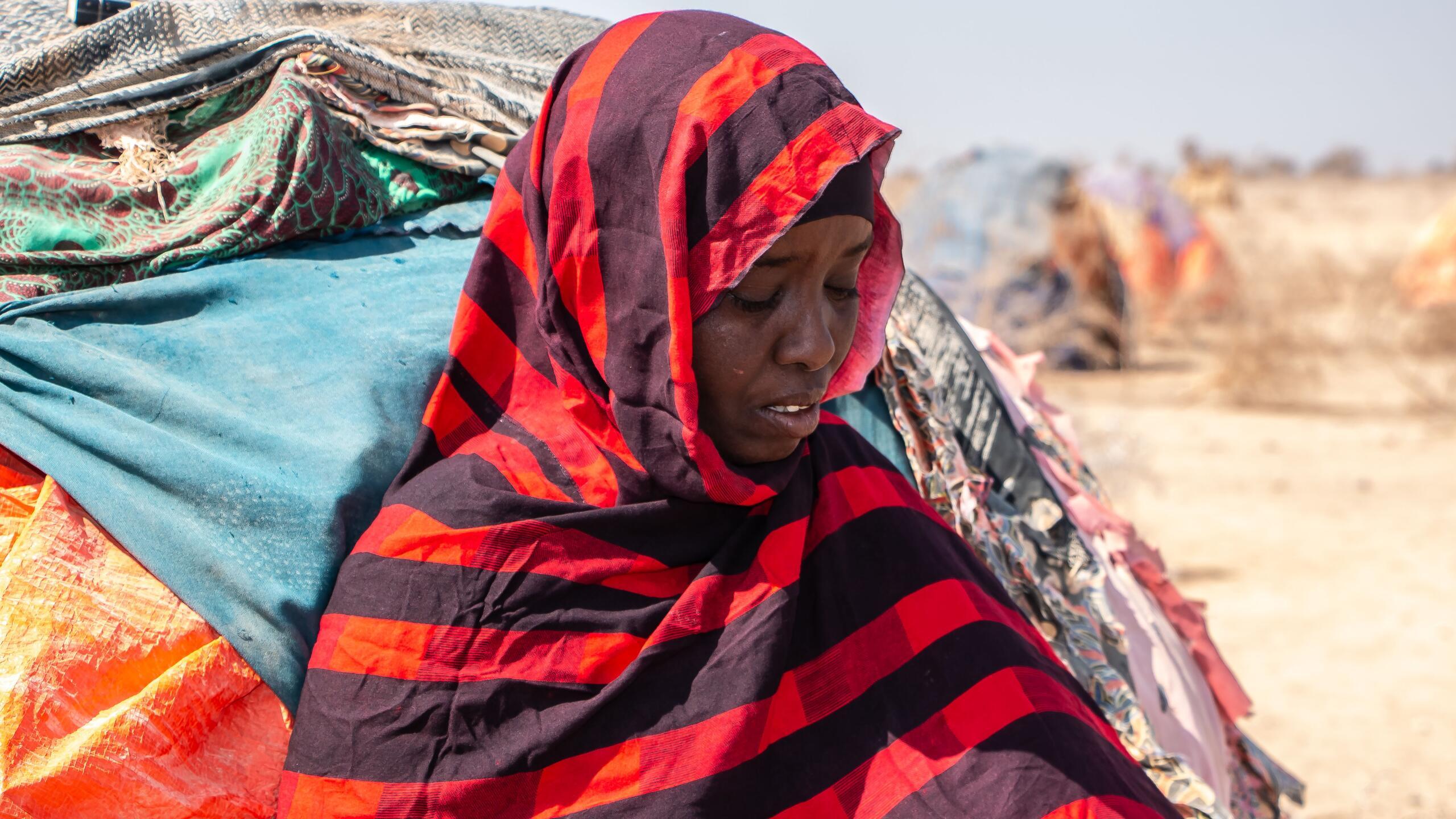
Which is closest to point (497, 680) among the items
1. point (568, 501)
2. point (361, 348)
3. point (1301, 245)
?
point (568, 501)

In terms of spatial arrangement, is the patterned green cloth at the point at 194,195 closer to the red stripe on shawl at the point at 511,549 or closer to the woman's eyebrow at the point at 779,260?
the red stripe on shawl at the point at 511,549

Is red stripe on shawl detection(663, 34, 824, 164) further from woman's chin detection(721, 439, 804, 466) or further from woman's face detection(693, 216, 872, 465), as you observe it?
woman's chin detection(721, 439, 804, 466)

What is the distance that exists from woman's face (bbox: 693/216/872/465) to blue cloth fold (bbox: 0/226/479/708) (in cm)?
48

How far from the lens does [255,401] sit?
164 cm

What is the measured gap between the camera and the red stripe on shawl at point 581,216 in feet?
5.14

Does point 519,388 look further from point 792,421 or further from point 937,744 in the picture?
point 937,744

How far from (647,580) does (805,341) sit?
15.0 inches

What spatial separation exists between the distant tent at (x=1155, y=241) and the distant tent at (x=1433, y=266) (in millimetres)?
2129

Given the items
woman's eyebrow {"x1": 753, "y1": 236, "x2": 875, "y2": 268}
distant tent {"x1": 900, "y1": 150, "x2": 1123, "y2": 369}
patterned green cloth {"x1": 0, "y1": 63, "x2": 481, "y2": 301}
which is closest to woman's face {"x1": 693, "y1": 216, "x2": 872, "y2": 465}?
woman's eyebrow {"x1": 753, "y1": 236, "x2": 875, "y2": 268}

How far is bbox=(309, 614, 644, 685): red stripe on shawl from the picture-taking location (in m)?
1.45

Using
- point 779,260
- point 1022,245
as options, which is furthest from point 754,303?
point 1022,245

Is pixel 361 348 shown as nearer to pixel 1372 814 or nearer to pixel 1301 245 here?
pixel 1372 814

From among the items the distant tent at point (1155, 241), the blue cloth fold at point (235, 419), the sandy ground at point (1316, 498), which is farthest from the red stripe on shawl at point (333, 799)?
the distant tent at point (1155, 241)

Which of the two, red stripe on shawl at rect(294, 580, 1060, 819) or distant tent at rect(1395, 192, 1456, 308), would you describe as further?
distant tent at rect(1395, 192, 1456, 308)
